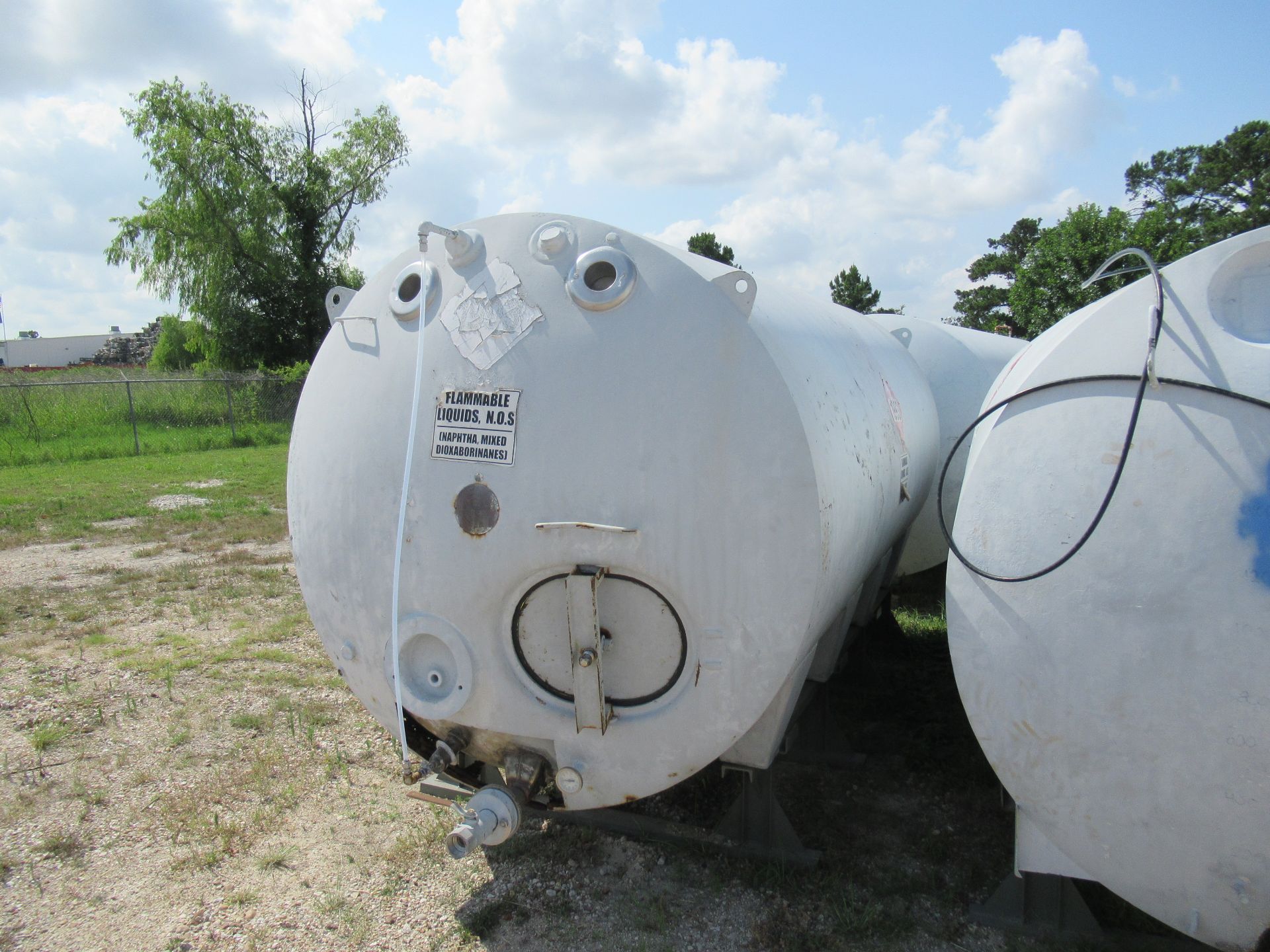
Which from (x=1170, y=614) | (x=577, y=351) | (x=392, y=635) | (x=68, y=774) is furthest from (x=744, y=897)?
(x=68, y=774)

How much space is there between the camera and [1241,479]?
188 cm

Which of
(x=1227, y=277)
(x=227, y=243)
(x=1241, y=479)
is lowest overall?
(x=1241, y=479)

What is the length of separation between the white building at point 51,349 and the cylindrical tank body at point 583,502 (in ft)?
256

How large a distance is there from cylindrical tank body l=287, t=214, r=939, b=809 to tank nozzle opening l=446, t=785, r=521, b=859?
0.15 metres

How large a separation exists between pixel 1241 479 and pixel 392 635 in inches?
87.3

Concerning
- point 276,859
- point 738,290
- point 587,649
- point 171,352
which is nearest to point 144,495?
point 276,859

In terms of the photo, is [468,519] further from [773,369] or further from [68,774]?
[68,774]

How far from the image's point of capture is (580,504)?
2230 millimetres

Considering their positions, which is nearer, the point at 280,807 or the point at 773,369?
the point at 773,369

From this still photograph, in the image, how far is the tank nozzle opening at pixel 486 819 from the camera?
7.56 feet

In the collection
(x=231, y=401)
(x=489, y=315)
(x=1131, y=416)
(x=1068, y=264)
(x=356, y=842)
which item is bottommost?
(x=356, y=842)

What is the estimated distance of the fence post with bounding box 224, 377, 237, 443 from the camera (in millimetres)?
17703

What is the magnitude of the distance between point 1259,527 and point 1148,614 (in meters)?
0.30

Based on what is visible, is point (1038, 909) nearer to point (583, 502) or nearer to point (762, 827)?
point (762, 827)
